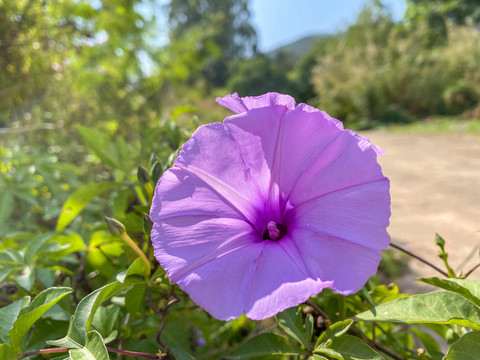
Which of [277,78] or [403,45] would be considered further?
[277,78]

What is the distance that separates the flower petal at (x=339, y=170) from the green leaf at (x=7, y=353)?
16.6 inches

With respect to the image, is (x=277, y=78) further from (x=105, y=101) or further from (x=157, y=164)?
(x=157, y=164)

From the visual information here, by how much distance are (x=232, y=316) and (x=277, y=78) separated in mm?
31386

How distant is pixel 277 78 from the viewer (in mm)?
30578

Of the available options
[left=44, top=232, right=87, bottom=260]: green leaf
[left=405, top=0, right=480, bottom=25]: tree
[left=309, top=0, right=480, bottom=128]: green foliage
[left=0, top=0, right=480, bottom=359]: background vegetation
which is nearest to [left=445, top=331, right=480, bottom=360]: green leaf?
[left=0, top=0, right=480, bottom=359]: background vegetation

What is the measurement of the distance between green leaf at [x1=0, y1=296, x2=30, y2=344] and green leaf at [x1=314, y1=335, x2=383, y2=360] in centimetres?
42

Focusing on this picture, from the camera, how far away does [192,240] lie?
1.65 feet

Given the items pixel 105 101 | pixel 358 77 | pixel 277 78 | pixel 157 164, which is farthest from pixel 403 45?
pixel 157 164

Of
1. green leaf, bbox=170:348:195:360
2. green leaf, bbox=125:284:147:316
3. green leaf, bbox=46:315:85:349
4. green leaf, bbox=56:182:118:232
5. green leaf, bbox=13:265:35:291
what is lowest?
green leaf, bbox=170:348:195:360

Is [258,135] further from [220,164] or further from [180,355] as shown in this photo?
[180,355]

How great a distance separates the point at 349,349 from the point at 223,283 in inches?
6.9

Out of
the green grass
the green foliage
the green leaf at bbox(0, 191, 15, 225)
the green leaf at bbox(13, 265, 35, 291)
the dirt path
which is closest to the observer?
the green leaf at bbox(13, 265, 35, 291)

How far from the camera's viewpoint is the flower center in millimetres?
567

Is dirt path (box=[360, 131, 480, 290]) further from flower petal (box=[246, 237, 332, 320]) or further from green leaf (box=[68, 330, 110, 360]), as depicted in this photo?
green leaf (box=[68, 330, 110, 360])
